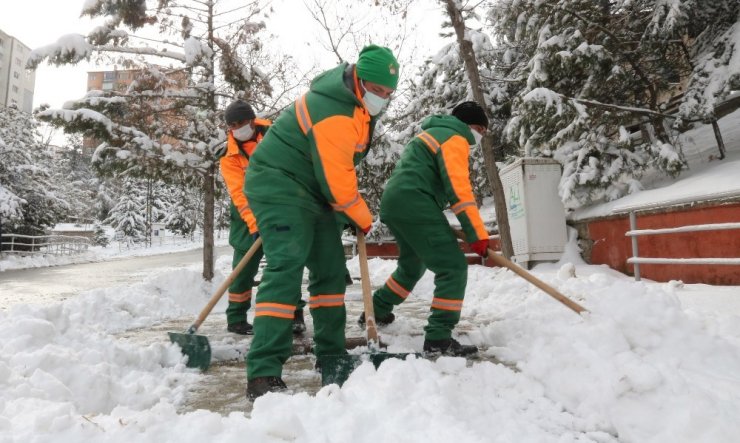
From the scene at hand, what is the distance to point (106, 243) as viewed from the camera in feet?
134

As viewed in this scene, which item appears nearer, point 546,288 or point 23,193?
point 546,288

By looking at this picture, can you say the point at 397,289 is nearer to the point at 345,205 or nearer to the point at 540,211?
the point at 345,205

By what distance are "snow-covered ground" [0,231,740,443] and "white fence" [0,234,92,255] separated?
1986cm

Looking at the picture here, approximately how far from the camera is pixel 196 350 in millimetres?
3281

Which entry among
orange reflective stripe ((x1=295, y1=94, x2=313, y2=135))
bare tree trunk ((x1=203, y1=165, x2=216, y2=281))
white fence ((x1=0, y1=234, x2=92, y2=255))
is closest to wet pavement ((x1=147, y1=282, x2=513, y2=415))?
orange reflective stripe ((x1=295, y1=94, x2=313, y2=135))

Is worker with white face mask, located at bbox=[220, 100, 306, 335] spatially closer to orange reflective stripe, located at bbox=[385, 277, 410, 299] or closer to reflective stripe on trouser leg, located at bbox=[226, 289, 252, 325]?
reflective stripe on trouser leg, located at bbox=[226, 289, 252, 325]

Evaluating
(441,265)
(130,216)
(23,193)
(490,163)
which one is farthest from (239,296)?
(130,216)

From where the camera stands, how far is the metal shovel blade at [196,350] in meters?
3.25

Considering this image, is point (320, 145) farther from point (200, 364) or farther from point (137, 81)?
point (137, 81)

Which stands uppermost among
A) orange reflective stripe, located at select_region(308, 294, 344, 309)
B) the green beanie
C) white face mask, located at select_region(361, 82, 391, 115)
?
the green beanie

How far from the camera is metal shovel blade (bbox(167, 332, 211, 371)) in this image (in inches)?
128

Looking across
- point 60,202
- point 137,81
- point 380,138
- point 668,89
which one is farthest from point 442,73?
point 60,202

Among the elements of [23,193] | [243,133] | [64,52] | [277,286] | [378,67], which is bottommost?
[277,286]

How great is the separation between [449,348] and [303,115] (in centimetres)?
182
